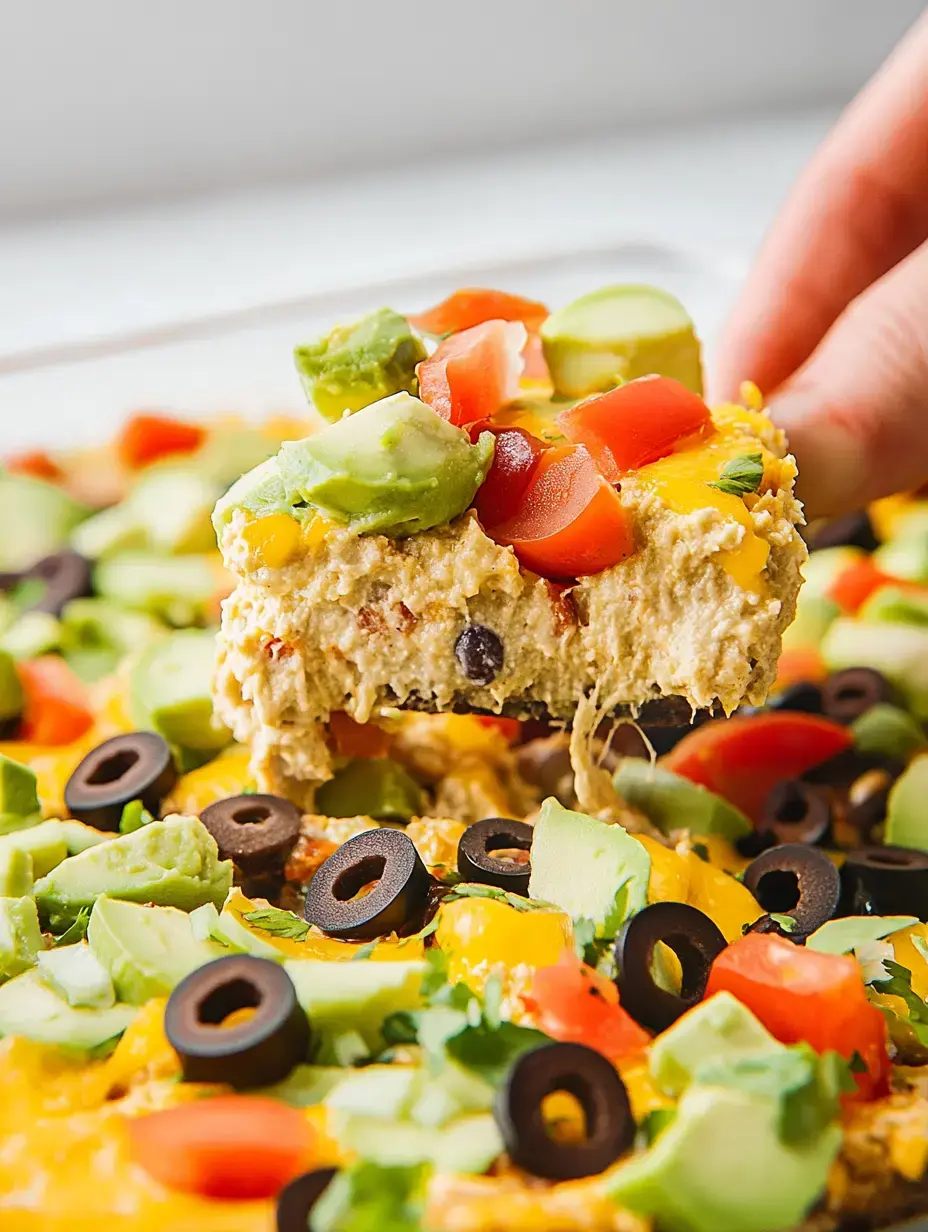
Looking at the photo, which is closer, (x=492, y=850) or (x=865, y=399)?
(x=492, y=850)

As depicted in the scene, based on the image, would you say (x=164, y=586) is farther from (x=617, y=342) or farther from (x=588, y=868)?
(x=588, y=868)

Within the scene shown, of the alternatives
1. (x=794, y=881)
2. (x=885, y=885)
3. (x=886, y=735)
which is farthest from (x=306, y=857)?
(x=886, y=735)

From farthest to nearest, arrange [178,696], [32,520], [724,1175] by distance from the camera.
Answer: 1. [32,520]
2. [178,696]
3. [724,1175]

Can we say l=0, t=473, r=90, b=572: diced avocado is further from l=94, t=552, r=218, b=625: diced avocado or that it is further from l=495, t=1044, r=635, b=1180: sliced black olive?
l=495, t=1044, r=635, b=1180: sliced black olive

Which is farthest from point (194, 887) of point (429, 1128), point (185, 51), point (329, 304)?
point (185, 51)

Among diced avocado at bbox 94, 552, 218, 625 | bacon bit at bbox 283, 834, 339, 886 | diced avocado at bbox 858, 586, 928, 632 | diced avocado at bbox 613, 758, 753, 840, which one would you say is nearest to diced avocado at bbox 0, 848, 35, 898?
bacon bit at bbox 283, 834, 339, 886

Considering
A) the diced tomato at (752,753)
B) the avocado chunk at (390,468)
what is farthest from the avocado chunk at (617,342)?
the diced tomato at (752,753)
